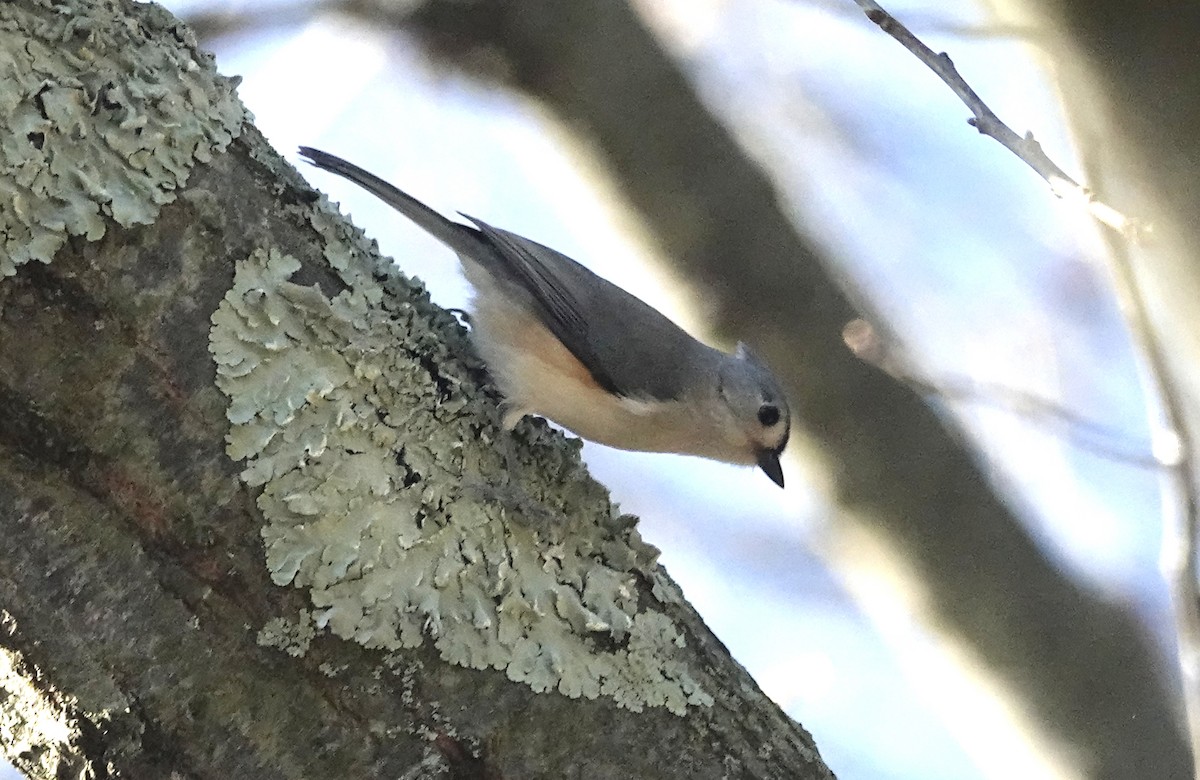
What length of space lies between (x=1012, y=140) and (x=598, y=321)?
936 mm

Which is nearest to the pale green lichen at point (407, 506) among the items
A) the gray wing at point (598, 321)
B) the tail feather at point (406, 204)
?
the tail feather at point (406, 204)

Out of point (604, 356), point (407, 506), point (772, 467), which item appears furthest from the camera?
point (772, 467)

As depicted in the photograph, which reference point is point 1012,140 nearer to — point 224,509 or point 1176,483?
point 1176,483

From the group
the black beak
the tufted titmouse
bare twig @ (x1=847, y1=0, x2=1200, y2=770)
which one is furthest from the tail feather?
bare twig @ (x1=847, y1=0, x2=1200, y2=770)

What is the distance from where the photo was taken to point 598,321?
186 cm

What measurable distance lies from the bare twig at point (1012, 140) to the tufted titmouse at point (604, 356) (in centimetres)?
76

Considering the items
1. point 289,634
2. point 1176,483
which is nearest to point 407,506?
point 289,634

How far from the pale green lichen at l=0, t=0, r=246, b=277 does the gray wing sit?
67 centimetres

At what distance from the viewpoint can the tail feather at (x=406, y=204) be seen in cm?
158

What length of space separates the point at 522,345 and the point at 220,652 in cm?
75

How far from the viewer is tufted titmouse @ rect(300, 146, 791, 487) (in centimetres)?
173

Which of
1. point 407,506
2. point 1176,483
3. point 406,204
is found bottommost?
point 407,506

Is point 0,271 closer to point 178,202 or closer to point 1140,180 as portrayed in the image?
point 178,202

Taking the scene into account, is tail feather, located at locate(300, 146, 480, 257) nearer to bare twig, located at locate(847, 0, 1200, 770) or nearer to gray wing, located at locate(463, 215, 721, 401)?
gray wing, located at locate(463, 215, 721, 401)
